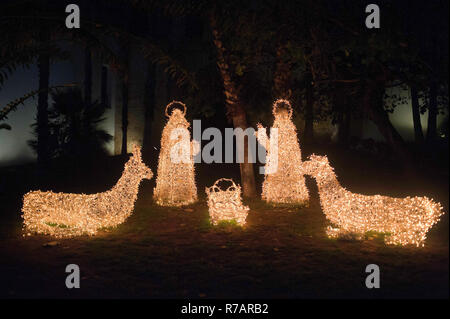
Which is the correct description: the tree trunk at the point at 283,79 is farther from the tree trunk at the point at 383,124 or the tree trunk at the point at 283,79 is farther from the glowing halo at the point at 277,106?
the tree trunk at the point at 383,124

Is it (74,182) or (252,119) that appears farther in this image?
(252,119)

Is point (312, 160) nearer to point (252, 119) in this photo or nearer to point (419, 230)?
point (419, 230)

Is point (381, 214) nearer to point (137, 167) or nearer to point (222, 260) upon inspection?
point (222, 260)

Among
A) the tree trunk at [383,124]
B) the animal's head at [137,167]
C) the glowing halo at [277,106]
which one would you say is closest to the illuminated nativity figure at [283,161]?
the glowing halo at [277,106]

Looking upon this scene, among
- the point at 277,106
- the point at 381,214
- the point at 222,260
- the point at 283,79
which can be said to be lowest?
the point at 222,260

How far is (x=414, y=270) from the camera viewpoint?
6059mm

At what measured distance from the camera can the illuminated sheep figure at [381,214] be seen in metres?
6.95

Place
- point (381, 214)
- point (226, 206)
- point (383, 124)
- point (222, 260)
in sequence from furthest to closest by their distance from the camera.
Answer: point (383, 124) < point (226, 206) < point (381, 214) < point (222, 260)

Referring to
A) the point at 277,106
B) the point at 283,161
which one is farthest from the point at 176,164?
the point at 277,106

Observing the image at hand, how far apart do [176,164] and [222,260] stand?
3.92 meters

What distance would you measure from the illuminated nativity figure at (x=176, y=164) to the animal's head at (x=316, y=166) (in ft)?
9.72

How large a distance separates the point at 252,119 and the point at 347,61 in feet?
15.7

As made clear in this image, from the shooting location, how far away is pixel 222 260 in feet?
21.7

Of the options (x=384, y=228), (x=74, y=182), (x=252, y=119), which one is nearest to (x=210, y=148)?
(x=252, y=119)
